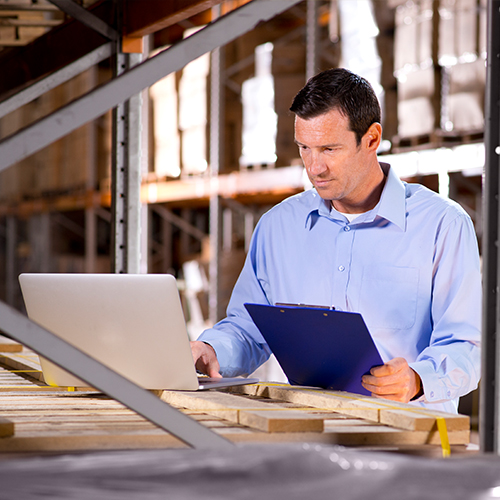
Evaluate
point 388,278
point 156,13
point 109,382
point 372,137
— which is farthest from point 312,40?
point 109,382

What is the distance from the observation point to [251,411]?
5.90ft

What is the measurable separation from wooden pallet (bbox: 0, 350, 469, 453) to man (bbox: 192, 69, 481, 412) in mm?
523

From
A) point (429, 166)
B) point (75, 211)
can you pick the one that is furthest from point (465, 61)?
point (75, 211)

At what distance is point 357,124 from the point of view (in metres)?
2.86

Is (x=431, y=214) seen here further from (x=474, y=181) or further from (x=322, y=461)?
(x=474, y=181)

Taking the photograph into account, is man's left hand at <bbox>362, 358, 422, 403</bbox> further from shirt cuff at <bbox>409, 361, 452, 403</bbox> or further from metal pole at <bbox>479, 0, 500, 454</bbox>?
metal pole at <bbox>479, 0, 500, 454</bbox>

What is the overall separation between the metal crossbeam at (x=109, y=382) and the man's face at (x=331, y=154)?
146 cm

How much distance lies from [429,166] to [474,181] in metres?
1.32

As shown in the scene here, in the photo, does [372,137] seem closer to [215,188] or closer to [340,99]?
[340,99]

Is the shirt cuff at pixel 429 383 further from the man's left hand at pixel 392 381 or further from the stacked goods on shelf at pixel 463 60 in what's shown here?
the stacked goods on shelf at pixel 463 60

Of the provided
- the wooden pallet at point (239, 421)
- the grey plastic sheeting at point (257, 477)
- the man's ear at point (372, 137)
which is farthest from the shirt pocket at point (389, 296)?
the grey plastic sheeting at point (257, 477)

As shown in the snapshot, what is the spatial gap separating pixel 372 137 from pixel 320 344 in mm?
1033

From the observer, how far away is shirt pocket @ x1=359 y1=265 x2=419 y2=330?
2.76 meters

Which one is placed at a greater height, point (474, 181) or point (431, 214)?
point (474, 181)
